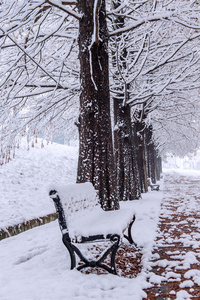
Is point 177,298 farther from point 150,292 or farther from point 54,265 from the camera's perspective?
point 54,265

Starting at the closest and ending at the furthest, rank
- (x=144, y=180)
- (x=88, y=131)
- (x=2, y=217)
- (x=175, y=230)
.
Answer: (x=88, y=131) < (x=175, y=230) < (x=2, y=217) < (x=144, y=180)

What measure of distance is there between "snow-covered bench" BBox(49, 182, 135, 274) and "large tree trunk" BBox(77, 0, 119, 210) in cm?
95

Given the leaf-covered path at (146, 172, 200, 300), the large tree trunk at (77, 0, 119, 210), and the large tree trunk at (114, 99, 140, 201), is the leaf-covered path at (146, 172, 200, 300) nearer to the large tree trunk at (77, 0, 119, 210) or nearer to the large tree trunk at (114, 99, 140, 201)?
the large tree trunk at (77, 0, 119, 210)

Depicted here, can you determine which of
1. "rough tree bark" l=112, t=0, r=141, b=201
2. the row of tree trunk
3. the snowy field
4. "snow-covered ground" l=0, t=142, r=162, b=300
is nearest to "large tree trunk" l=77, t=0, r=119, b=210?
the row of tree trunk

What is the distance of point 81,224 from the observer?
132 inches

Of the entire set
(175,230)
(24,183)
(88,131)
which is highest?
(88,131)

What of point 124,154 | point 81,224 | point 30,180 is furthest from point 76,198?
point 30,180

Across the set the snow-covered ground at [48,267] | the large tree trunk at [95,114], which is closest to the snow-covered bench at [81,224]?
the snow-covered ground at [48,267]

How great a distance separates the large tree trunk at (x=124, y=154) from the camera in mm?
8750

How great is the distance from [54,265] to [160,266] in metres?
1.38

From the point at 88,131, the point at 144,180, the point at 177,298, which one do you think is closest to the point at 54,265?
the point at 177,298

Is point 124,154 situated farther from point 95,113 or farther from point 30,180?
point 30,180

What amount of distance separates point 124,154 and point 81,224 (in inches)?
222

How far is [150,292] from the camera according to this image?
8.93ft
